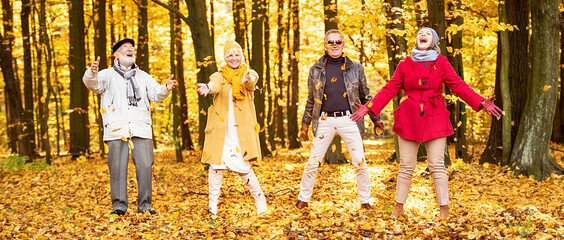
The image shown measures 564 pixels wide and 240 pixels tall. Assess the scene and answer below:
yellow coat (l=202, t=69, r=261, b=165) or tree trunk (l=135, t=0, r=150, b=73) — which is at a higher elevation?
tree trunk (l=135, t=0, r=150, b=73)

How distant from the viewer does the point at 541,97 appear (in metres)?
8.27

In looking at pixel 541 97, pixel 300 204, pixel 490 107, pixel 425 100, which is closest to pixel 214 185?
pixel 300 204

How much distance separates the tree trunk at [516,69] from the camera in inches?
369

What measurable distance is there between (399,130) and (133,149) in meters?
3.17

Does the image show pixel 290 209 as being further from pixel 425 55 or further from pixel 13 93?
pixel 13 93

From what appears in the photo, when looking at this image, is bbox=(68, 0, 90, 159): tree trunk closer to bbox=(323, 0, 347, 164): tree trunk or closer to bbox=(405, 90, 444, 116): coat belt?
bbox=(323, 0, 347, 164): tree trunk

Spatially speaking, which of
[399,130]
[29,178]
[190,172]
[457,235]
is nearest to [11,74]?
[29,178]

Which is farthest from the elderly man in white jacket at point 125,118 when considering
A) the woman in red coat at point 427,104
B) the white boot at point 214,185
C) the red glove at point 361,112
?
the woman in red coat at point 427,104

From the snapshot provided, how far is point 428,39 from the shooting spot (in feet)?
16.4

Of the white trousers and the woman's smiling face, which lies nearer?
the woman's smiling face

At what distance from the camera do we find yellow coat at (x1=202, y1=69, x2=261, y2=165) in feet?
18.2

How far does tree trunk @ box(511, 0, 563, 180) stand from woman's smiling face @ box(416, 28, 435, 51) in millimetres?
4269

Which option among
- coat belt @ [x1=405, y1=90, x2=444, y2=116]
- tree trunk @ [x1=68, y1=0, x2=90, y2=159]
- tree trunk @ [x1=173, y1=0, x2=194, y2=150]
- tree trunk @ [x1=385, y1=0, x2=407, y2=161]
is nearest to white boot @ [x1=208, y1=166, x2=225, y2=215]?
coat belt @ [x1=405, y1=90, x2=444, y2=116]

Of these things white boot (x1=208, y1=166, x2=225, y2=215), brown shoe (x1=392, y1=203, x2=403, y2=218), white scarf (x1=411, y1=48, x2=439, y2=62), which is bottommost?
brown shoe (x1=392, y1=203, x2=403, y2=218)
